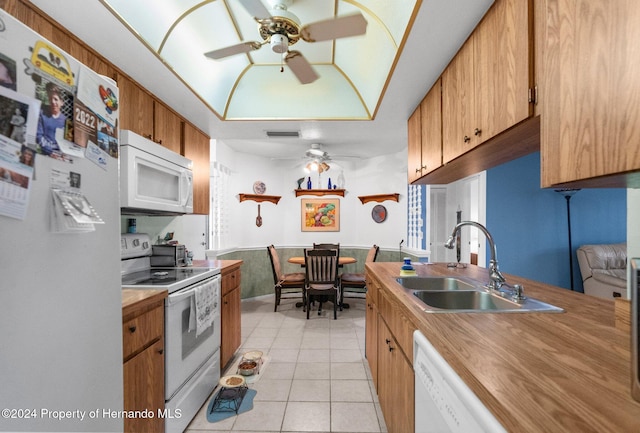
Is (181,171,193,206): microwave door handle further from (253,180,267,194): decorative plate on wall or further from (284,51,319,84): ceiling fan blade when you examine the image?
(253,180,267,194): decorative plate on wall

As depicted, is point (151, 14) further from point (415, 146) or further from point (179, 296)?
point (415, 146)

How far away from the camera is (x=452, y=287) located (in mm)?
1873

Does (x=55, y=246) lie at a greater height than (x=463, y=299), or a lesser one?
greater

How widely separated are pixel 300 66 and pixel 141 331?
6.15ft

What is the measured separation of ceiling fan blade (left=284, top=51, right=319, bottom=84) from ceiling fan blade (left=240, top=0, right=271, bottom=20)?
27 centimetres

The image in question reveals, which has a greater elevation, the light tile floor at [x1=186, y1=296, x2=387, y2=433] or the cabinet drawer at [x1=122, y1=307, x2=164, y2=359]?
the cabinet drawer at [x1=122, y1=307, x2=164, y2=359]

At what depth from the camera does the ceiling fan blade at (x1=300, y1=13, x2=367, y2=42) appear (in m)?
1.55

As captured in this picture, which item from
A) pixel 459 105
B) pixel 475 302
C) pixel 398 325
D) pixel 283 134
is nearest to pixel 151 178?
pixel 283 134

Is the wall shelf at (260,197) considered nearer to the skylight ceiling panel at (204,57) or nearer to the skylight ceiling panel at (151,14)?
the skylight ceiling panel at (204,57)

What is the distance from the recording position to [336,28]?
5.35ft

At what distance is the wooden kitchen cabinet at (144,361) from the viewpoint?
132 centimetres

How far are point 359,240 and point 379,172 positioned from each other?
132 cm

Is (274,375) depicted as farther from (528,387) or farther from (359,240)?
(359,240)

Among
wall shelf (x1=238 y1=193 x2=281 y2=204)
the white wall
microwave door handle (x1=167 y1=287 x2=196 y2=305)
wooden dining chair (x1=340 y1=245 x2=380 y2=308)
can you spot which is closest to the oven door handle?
microwave door handle (x1=167 y1=287 x2=196 y2=305)
